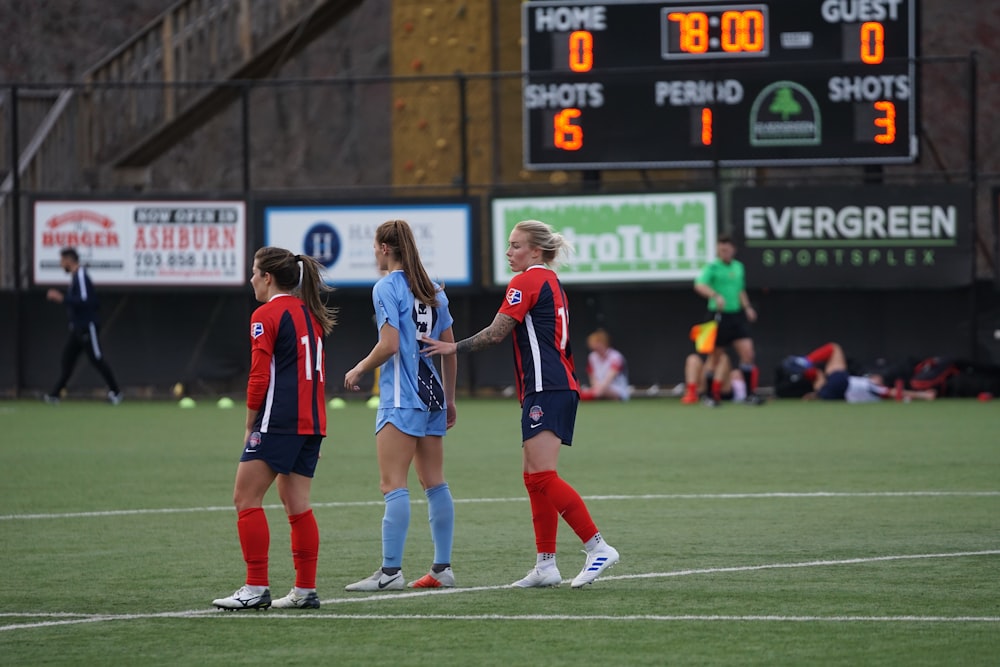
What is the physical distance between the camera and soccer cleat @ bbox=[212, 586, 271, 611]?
25.1ft

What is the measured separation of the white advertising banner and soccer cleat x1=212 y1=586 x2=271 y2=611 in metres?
17.3

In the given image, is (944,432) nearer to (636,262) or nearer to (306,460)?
(636,262)

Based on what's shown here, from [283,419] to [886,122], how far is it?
17.9 meters

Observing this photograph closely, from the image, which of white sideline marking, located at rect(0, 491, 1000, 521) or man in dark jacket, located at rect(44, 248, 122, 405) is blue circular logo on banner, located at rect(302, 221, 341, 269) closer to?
man in dark jacket, located at rect(44, 248, 122, 405)

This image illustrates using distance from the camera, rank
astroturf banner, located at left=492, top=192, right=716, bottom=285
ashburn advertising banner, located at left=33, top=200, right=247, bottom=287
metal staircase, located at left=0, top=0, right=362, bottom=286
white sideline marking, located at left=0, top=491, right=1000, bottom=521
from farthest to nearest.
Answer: metal staircase, located at left=0, top=0, right=362, bottom=286, ashburn advertising banner, located at left=33, top=200, right=247, bottom=287, astroturf banner, located at left=492, top=192, right=716, bottom=285, white sideline marking, located at left=0, top=491, right=1000, bottom=521

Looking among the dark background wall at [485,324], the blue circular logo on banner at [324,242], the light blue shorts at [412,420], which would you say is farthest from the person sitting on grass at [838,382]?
the light blue shorts at [412,420]

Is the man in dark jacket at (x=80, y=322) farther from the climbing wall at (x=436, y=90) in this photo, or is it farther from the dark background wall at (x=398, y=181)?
the climbing wall at (x=436, y=90)

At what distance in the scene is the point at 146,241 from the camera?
1002 inches

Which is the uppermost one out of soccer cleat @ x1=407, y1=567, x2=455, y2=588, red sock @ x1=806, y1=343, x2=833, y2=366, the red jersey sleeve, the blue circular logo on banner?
the blue circular logo on banner

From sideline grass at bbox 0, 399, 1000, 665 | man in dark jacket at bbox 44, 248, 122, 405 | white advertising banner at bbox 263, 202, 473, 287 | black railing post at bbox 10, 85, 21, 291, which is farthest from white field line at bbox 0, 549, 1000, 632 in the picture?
black railing post at bbox 10, 85, 21, 291

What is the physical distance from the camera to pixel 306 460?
25.6 feet

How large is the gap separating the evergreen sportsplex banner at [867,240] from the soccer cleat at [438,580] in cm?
1649

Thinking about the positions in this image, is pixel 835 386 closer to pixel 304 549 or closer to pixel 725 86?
pixel 725 86

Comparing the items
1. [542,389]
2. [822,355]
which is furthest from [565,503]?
[822,355]
